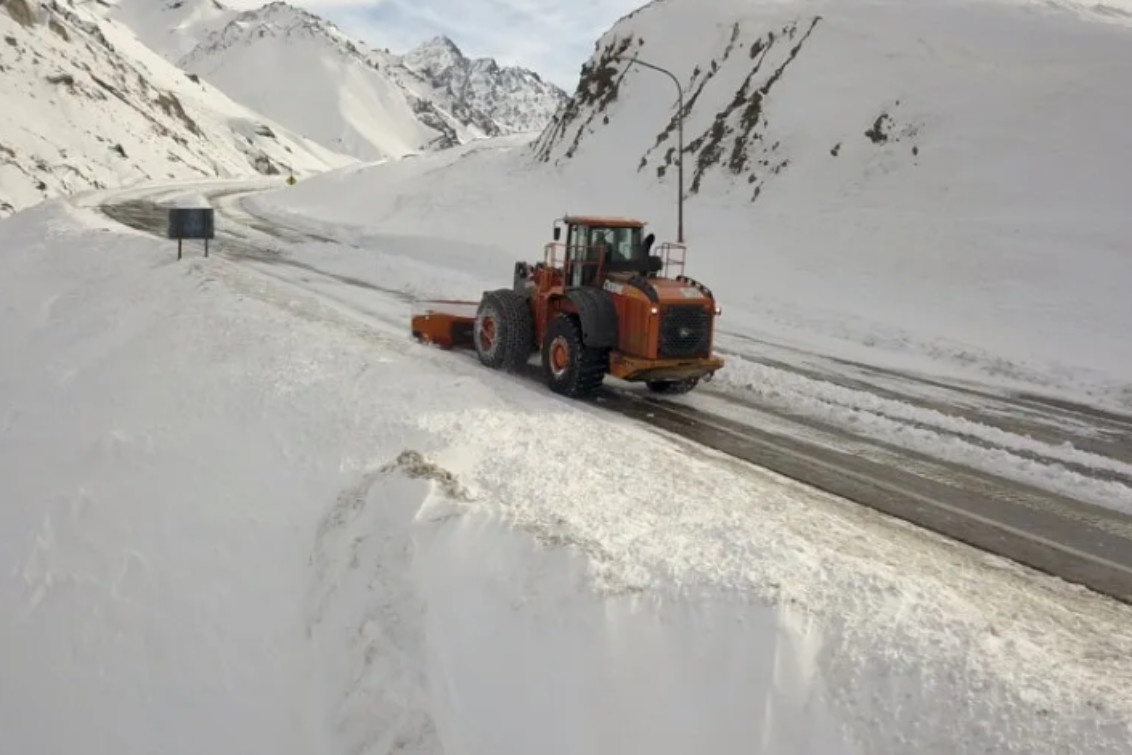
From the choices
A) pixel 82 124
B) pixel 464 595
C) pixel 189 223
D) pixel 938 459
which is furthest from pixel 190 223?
pixel 82 124

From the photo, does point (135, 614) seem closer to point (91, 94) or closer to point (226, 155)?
point (91, 94)

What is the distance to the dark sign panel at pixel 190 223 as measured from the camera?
58.2 feet

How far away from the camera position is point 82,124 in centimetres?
5197

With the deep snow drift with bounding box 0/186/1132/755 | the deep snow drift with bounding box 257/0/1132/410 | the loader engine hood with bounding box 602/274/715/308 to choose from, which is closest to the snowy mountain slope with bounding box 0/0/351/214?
the deep snow drift with bounding box 257/0/1132/410

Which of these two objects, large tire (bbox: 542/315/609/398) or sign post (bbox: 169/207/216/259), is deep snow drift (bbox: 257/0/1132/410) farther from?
large tire (bbox: 542/315/609/398)

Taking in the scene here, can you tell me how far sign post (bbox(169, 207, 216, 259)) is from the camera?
17.7m

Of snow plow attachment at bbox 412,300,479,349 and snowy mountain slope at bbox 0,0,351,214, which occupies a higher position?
snowy mountain slope at bbox 0,0,351,214

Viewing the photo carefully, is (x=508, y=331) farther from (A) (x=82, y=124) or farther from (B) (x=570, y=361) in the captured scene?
(A) (x=82, y=124)

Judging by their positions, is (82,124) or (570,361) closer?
(570,361)

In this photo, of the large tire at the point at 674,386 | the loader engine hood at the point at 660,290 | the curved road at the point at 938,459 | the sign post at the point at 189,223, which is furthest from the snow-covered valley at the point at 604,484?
Result: the loader engine hood at the point at 660,290

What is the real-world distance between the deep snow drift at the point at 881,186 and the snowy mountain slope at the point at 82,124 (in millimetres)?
21287

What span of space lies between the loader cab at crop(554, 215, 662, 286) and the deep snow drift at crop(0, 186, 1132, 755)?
1.78 meters

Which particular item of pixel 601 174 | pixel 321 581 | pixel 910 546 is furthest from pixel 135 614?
pixel 601 174

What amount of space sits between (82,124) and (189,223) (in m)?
42.5
